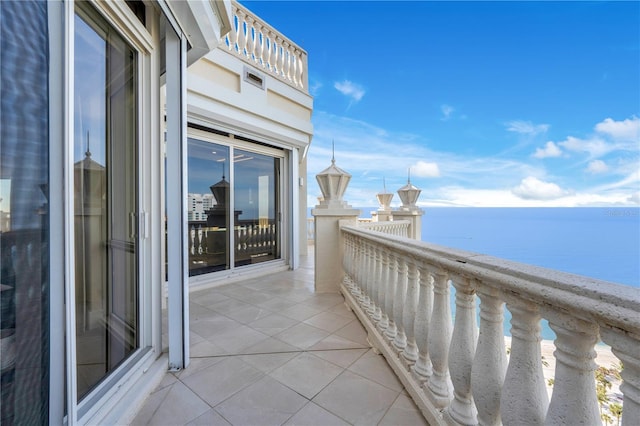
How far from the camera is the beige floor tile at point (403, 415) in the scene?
1313 millimetres

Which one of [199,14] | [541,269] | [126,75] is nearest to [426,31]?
[199,14]

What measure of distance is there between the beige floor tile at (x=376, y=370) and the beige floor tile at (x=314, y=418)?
415mm

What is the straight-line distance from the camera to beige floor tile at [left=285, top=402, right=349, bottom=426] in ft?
4.32

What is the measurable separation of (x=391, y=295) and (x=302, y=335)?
3.00 feet

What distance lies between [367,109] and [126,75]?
12.1m

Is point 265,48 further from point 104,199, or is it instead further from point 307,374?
point 307,374

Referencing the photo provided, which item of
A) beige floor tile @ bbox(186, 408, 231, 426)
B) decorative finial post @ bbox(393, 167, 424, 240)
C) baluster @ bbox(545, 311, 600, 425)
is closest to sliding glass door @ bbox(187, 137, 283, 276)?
Result: beige floor tile @ bbox(186, 408, 231, 426)

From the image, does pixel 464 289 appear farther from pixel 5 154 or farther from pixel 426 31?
pixel 426 31

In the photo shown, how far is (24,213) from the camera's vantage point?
2.49 ft

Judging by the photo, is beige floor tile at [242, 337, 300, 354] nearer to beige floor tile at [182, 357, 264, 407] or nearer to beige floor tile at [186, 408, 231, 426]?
beige floor tile at [182, 357, 264, 407]

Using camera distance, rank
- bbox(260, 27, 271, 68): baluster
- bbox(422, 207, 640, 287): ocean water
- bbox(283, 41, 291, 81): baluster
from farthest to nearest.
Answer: bbox(422, 207, 640, 287): ocean water → bbox(283, 41, 291, 81): baluster → bbox(260, 27, 271, 68): baluster

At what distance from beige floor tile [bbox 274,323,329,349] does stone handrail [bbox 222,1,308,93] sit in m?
3.71

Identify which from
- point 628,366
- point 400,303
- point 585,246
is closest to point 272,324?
point 400,303

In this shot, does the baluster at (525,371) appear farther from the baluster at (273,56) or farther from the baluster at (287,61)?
the baluster at (287,61)
